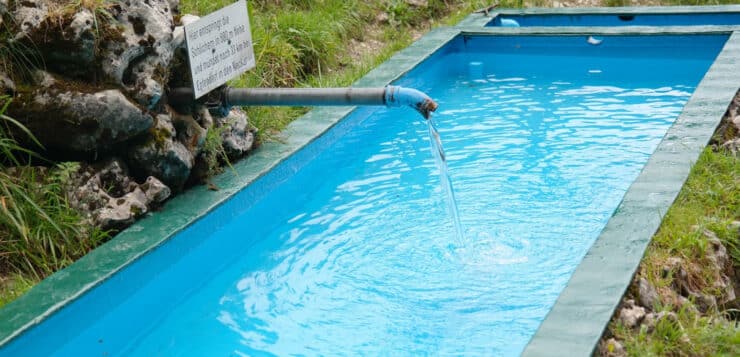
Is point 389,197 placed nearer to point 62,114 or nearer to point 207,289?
point 207,289

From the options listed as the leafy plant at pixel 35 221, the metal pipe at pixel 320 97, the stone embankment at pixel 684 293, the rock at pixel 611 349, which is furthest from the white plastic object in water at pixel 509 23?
the rock at pixel 611 349

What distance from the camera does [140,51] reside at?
14.0 ft

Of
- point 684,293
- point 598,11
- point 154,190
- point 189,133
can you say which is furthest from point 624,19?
point 154,190

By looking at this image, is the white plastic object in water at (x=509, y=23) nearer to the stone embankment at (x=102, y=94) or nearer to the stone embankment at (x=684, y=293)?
the stone embankment at (x=102, y=94)

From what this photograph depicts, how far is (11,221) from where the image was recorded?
150 inches

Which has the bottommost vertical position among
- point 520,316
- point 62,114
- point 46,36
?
point 520,316

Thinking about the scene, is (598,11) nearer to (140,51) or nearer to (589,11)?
(589,11)

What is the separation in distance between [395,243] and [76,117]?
151 centimetres

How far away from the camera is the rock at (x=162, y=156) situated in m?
4.30

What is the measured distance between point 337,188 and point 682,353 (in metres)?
2.46

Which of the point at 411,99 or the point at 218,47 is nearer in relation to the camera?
the point at 411,99

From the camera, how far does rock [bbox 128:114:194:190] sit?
14.1ft

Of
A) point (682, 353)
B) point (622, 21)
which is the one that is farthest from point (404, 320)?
point (622, 21)

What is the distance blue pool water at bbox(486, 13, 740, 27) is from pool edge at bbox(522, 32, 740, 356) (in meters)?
2.58
